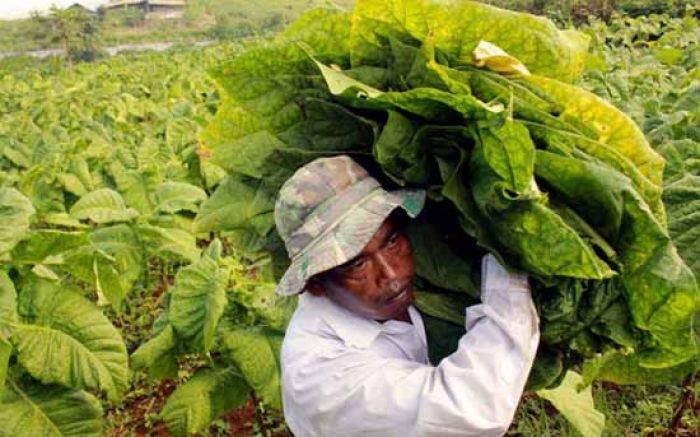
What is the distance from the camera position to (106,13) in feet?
223

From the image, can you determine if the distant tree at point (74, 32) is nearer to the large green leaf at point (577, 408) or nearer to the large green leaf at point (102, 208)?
the large green leaf at point (102, 208)

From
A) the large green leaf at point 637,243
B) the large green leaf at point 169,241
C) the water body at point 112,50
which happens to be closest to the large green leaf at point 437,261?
the large green leaf at point 637,243

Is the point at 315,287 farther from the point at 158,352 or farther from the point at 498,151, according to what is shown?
the point at 158,352

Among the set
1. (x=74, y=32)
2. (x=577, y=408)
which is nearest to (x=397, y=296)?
(x=577, y=408)

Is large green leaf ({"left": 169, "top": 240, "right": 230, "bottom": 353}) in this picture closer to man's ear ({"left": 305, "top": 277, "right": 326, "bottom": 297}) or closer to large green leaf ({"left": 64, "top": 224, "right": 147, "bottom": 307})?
large green leaf ({"left": 64, "top": 224, "right": 147, "bottom": 307})

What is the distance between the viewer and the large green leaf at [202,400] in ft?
9.52

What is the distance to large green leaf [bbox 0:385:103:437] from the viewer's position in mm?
2721

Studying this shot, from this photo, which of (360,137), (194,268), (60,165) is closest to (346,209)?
(360,137)

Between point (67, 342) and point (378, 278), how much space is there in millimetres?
1629

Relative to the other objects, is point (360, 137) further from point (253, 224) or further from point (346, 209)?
point (253, 224)

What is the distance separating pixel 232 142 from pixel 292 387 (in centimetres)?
48

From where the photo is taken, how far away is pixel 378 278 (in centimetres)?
148

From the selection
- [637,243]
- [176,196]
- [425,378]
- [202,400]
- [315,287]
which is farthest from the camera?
[176,196]

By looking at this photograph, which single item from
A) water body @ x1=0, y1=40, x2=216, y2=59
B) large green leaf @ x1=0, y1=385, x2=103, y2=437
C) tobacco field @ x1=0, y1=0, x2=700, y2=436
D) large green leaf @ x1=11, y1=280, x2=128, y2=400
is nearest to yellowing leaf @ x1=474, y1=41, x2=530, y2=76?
tobacco field @ x1=0, y1=0, x2=700, y2=436
